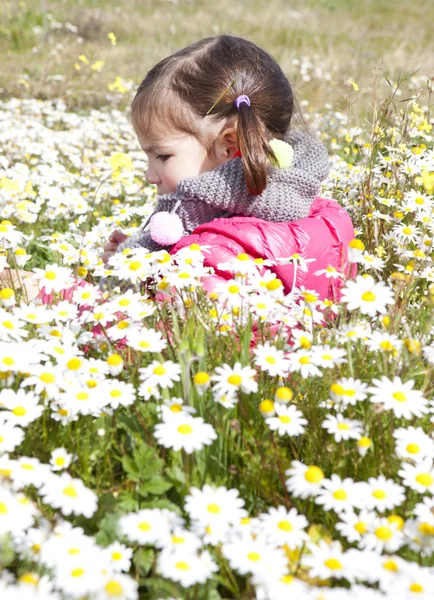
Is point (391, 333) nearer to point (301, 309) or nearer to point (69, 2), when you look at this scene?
point (301, 309)

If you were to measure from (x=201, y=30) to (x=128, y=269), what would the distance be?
1063 cm

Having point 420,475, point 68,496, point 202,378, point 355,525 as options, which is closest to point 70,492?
point 68,496

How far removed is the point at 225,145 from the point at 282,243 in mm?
571

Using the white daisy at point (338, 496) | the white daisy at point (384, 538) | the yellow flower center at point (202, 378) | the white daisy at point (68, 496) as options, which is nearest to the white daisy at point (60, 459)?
the white daisy at point (68, 496)

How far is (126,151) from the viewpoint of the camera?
5879mm

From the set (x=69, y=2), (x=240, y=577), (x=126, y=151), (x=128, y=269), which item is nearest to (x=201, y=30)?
(x=69, y=2)

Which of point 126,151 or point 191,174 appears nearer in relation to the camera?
point 191,174

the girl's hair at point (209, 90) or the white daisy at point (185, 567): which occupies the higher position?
the girl's hair at point (209, 90)

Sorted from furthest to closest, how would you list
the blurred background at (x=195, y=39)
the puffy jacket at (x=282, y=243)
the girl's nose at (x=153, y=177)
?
the blurred background at (x=195, y=39) < the girl's nose at (x=153, y=177) < the puffy jacket at (x=282, y=243)

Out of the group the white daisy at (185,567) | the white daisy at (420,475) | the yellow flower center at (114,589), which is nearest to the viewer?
the yellow flower center at (114,589)

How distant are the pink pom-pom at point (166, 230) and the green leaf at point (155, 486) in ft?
4.53

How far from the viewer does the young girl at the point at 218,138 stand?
8.98 ft

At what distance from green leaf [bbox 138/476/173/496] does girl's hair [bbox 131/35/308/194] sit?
62.8 inches

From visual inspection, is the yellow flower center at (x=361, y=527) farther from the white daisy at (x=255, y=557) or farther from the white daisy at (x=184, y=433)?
the white daisy at (x=184, y=433)
